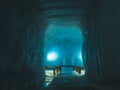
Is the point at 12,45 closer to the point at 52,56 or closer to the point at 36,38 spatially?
the point at 36,38

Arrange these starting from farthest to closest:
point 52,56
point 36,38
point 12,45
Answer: point 52,56, point 36,38, point 12,45

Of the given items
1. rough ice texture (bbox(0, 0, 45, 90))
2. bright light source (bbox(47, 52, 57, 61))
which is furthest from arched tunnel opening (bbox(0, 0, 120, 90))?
bright light source (bbox(47, 52, 57, 61))

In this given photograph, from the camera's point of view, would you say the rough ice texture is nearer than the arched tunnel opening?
Yes

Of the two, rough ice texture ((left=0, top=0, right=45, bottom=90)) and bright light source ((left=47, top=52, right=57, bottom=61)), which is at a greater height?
bright light source ((left=47, top=52, right=57, bottom=61))

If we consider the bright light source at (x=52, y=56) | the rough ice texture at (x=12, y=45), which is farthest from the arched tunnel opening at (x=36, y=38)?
the bright light source at (x=52, y=56)

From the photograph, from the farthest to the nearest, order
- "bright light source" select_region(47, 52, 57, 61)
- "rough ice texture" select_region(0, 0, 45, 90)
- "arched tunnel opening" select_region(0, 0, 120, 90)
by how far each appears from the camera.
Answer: "bright light source" select_region(47, 52, 57, 61) < "arched tunnel opening" select_region(0, 0, 120, 90) < "rough ice texture" select_region(0, 0, 45, 90)

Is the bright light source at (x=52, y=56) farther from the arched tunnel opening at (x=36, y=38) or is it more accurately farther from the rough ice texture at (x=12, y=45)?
the rough ice texture at (x=12, y=45)

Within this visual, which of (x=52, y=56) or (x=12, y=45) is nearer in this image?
(x=12, y=45)

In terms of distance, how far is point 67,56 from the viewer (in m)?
22.7

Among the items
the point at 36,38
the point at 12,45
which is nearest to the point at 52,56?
the point at 36,38

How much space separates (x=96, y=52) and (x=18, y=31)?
399 centimetres

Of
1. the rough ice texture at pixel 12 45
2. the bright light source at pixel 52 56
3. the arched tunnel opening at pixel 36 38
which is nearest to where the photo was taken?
the rough ice texture at pixel 12 45

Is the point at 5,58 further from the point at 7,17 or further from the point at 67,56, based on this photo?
the point at 67,56

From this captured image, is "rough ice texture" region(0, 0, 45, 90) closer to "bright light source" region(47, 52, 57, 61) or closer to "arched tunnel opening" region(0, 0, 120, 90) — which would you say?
"arched tunnel opening" region(0, 0, 120, 90)
